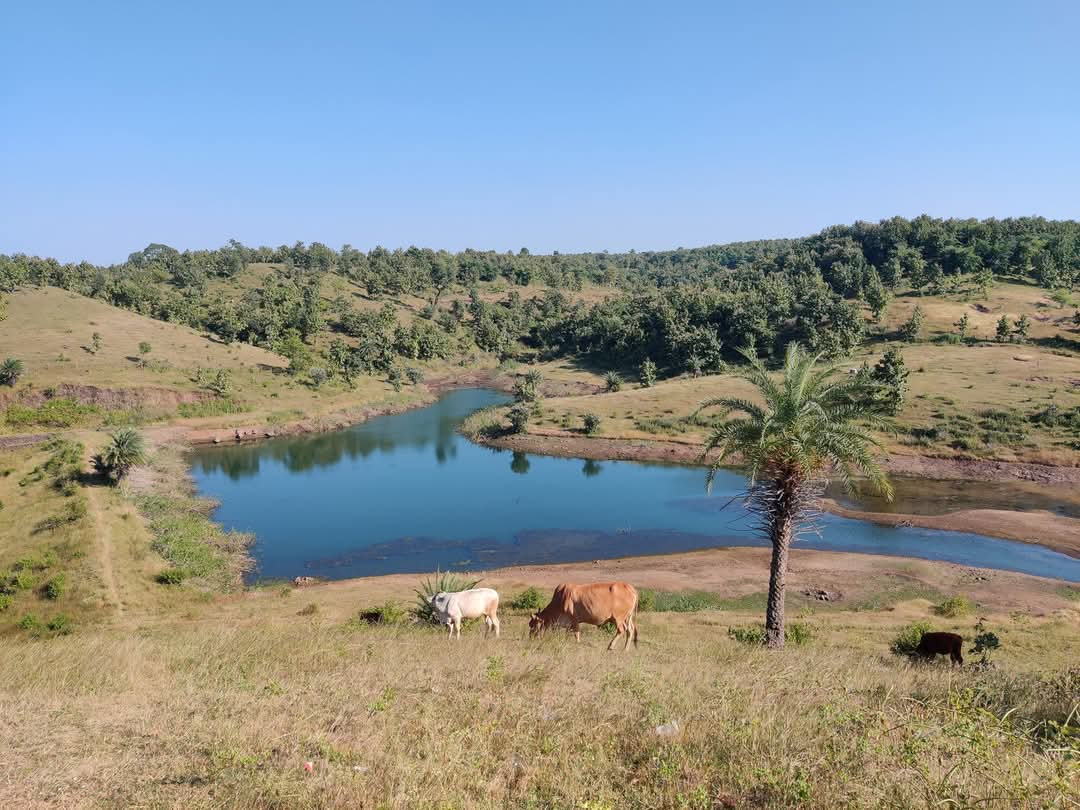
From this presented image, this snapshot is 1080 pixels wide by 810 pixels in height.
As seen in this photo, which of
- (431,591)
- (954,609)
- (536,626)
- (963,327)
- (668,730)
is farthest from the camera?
(963,327)

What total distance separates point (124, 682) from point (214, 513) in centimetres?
3427

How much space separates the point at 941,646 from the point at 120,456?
40892 mm

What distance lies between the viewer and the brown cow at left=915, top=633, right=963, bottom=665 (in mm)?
18281

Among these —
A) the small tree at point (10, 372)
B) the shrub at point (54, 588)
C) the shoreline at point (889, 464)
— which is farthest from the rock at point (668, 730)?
the small tree at point (10, 372)

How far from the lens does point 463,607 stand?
18.9 metres

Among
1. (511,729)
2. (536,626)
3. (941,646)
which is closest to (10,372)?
(536,626)

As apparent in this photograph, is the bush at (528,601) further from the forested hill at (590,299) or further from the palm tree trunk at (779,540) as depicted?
the forested hill at (590,299)

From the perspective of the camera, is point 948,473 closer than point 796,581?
No

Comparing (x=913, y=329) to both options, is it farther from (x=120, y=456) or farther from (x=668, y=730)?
(x=668, y=730)

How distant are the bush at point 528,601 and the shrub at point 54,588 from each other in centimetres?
1756

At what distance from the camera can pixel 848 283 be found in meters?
112

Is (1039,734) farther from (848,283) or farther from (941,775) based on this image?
(848,283)

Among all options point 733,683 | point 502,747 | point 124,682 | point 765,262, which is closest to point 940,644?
point 733,683

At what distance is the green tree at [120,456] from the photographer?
37.8 metres
